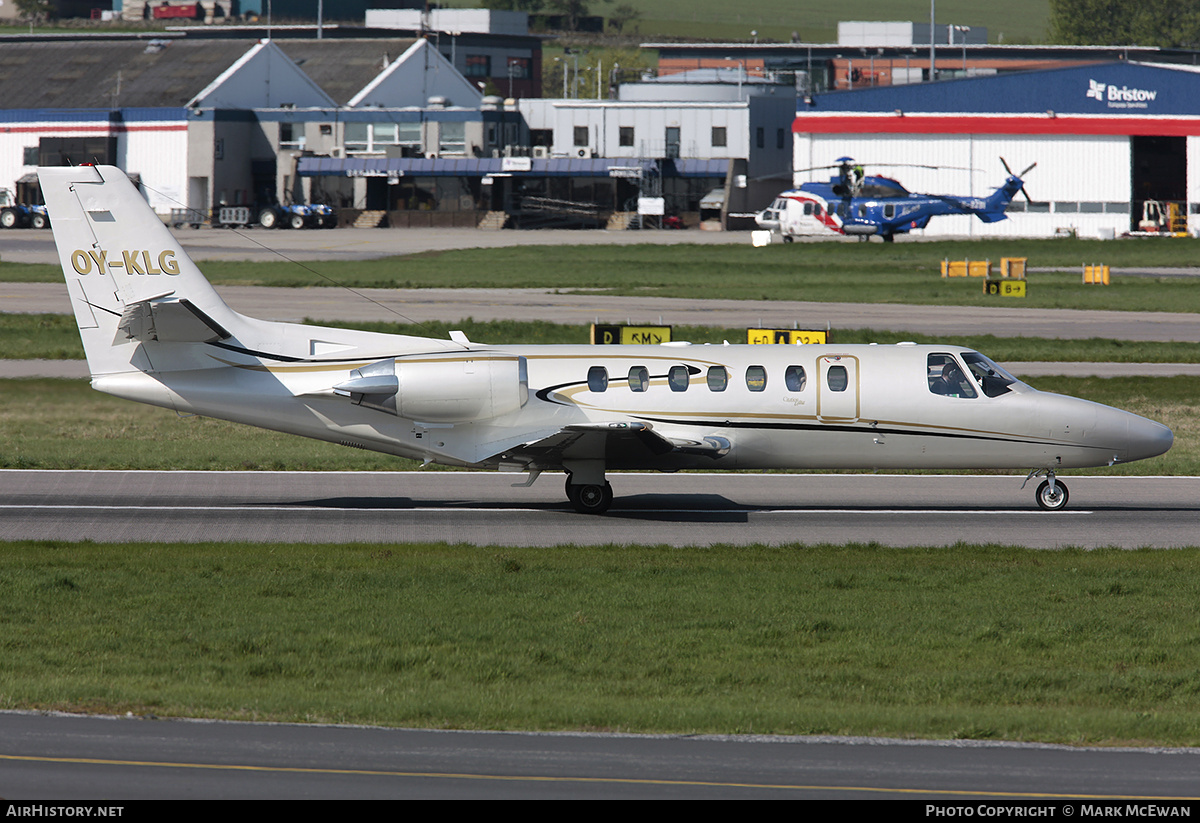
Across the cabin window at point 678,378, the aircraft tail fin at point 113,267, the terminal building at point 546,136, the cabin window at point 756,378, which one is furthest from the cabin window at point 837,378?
the terminal building at point 546,136

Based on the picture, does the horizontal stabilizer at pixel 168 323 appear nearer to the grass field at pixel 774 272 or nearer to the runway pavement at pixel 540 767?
the runway pavement at pixel 540 767

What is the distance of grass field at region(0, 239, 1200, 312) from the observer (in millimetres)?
59316

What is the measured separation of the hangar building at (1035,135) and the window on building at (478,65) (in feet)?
254

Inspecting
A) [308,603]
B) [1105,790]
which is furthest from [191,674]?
[1105,790]

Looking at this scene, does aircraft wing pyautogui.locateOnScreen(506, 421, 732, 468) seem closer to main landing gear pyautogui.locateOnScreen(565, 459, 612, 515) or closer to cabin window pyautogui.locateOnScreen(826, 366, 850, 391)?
main landing gear pyautogui.locateOnScreen(565, 459, 612, 515)

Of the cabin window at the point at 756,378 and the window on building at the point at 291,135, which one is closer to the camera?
the cabin window at the point at 756,378

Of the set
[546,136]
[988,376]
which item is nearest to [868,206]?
[546,136]

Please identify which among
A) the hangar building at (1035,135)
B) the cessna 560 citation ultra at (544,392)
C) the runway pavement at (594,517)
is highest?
the hangar building at (1035,135)

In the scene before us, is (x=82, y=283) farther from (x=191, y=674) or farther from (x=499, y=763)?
(x=499, y=763)

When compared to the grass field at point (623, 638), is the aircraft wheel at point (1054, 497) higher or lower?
higher

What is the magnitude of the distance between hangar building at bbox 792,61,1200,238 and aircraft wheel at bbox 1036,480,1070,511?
70244 millimetres

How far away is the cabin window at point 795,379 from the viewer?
2295 cm

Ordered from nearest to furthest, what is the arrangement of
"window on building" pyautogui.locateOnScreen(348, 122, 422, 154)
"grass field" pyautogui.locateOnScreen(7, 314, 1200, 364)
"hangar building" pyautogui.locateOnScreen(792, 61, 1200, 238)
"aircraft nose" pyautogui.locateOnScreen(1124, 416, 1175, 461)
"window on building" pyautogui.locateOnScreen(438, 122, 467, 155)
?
"aircraft nose" pyautogui.locateOnScreen(1124, 416, 1175, 461)
"grass field" pyautogui.locateOnScreen(7, 314, 1200, 364)
"hangar building" pyautogui.locateOnScreen(792, 61, 1200, 238)
"window on building" pyautogui.locateOnScreen(348, 122, 422, 154)
"window on building" pyautogui.locateOnScreen(438, 122, 467, 155)

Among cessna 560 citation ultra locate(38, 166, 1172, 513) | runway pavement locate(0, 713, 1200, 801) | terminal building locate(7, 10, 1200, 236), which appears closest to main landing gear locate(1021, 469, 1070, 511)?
cessna 560 citation ultra locate(38, 166, 1172, 513)
